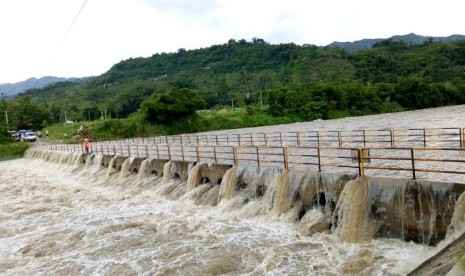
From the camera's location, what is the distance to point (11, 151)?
50312 mm

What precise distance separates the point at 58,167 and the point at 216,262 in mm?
26824

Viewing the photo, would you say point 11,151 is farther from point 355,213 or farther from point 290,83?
point 290,83

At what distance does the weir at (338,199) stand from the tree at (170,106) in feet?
→ 154

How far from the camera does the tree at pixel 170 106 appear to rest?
63.4m

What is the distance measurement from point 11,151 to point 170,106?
76.7ft

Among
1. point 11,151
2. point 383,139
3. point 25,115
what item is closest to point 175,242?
point 383,139

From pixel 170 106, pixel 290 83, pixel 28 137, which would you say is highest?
pixel 290 83

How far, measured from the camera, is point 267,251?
9656 mm

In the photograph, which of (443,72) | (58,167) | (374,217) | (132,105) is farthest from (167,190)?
(443,72)

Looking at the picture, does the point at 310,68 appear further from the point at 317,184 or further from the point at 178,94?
the point at 317,184

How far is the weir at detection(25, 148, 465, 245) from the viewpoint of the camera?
8484 mm

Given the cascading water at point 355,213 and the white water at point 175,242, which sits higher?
the cascading water at point 355,213

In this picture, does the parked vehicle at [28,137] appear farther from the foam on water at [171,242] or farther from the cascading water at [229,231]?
the cascading water at [229,231]

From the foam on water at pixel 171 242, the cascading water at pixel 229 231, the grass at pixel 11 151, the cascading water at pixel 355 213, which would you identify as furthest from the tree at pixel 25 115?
the cascading water at pixel 355 213
